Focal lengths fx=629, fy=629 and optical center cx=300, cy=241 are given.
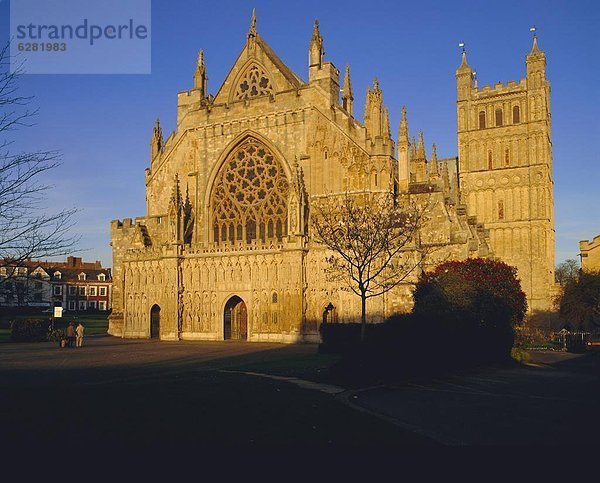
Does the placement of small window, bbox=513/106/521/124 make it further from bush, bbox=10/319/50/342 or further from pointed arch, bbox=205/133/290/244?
bush, bbox=10/319/50/342

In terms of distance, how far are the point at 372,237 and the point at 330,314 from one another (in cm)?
979

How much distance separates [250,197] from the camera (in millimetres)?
43500

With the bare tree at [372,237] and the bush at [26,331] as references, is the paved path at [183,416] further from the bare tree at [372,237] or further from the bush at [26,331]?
the bush at [26,331]

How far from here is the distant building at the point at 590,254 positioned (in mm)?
63594

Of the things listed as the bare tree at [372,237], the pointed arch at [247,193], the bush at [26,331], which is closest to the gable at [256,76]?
the pointed arch at [247,193]

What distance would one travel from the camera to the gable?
43.8 metres

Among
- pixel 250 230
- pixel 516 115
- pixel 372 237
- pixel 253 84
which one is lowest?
pixel 372 237

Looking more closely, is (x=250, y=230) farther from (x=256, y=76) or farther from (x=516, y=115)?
(x=516, y=115)

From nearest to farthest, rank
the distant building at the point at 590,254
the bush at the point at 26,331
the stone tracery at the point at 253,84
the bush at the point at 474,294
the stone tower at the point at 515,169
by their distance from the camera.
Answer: the bush at the point at 474,294 < the bush at the point at 26,331 < the stone tracery at the point at 253,84 < the distant building at the point at 590,254 < the stone tower at the point at 515,169

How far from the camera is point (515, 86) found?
265ft

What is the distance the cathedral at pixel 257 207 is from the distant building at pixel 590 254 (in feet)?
62.3

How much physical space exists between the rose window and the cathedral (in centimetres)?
8

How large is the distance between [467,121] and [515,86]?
7246 mm

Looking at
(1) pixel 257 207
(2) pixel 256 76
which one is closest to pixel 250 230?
(1) pixel 257 207
